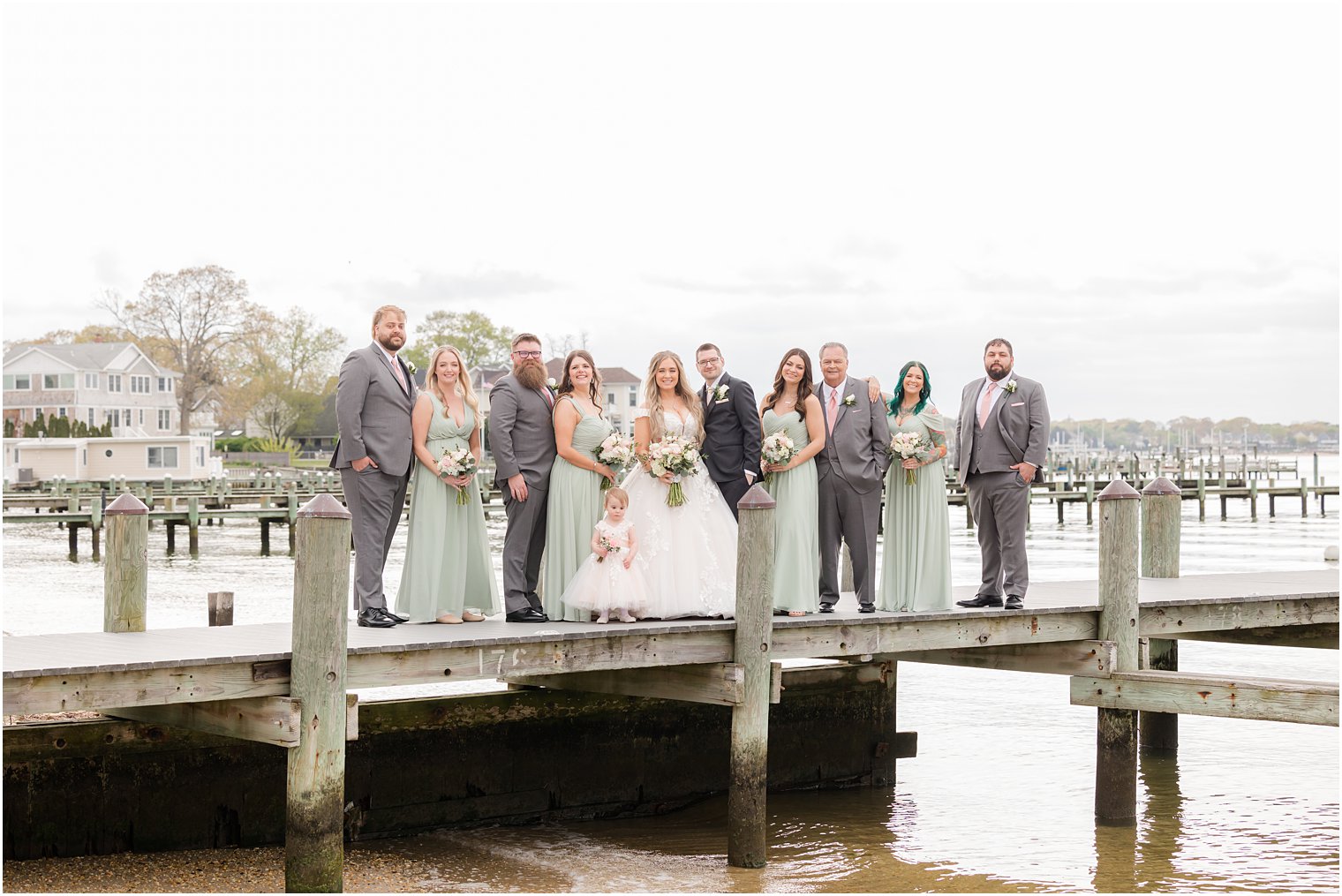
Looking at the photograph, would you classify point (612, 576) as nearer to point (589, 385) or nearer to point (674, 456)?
point (674, 456)

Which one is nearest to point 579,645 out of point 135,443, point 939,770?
point 939,770

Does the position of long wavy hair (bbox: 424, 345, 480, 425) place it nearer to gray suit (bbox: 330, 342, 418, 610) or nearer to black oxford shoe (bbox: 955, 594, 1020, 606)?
gray suit (bbox: 330, 342, 418, 610)

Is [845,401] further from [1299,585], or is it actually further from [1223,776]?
[1223,776]

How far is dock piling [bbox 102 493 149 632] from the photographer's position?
31.7 ft

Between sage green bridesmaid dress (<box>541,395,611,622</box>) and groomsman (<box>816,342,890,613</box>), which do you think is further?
groomsman (<box>816,342,890,613</box>)

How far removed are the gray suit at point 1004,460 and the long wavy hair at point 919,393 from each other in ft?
0.93

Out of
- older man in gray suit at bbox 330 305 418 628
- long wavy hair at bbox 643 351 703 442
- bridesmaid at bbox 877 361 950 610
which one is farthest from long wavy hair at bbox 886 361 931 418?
older man in gray suit at bbox 330 305 418 628

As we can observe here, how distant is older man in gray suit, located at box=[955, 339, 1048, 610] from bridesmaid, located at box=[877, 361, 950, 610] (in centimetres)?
24

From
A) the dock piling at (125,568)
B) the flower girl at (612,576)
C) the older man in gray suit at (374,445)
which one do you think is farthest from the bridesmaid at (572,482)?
the dock piling at (125,568)

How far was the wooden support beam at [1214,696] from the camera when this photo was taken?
10227mm

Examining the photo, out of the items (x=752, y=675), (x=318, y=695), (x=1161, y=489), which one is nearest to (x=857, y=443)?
(x=752, y=675)

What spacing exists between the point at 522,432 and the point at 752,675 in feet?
7.16

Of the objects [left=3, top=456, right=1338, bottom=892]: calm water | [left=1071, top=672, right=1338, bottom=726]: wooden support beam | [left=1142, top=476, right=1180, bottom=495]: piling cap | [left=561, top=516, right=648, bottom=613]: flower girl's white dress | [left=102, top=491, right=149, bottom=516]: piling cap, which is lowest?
[left=3, top=456, right=1338, bottom=892]: calm water

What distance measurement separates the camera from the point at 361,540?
9773mm
